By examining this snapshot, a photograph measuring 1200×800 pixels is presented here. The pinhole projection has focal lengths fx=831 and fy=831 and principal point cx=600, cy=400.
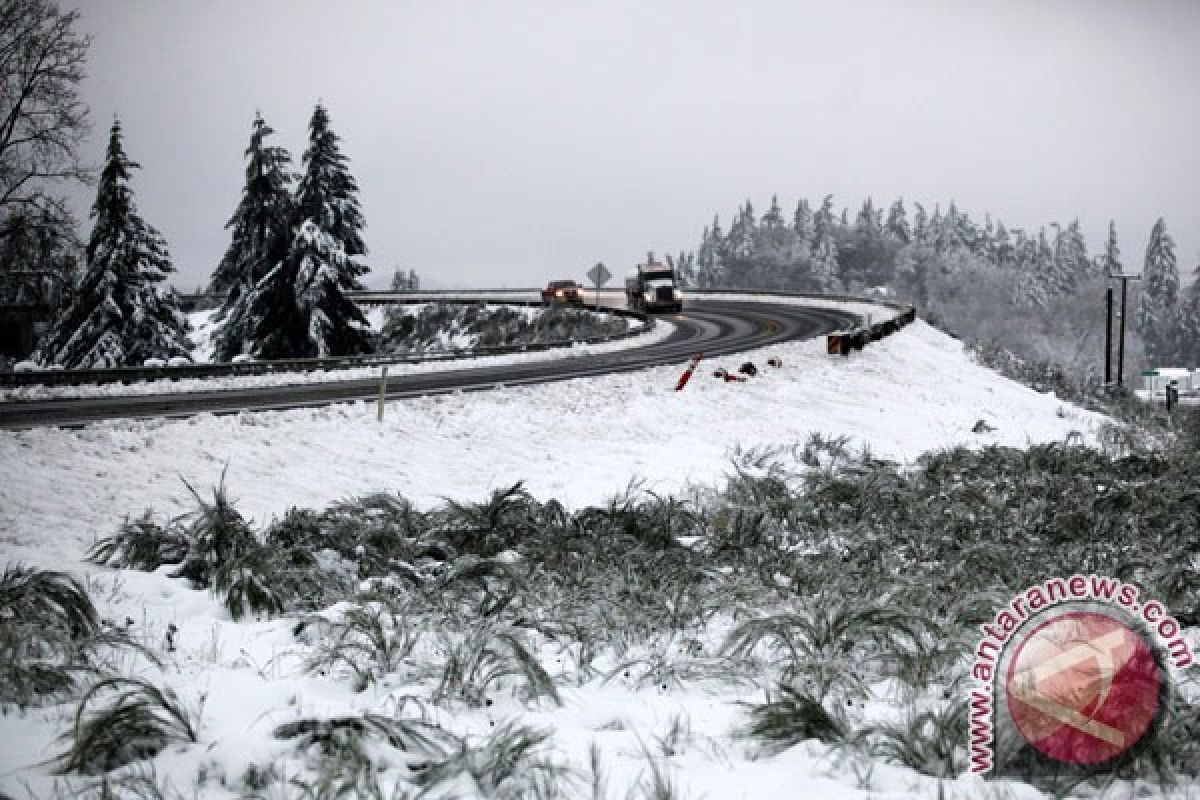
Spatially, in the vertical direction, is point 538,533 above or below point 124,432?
below

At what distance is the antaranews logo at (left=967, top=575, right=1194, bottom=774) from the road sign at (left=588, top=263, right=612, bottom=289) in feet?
120

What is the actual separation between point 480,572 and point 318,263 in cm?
3540

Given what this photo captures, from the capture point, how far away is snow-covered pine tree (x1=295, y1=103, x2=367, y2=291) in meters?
40.9

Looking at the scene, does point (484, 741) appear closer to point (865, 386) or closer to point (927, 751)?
point (927, 751)

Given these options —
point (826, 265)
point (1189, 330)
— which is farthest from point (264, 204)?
point (1189, 330)

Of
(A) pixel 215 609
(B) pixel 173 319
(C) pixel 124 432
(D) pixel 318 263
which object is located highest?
(D) pixel 318 263

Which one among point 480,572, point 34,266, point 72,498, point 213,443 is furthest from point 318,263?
point 480,572

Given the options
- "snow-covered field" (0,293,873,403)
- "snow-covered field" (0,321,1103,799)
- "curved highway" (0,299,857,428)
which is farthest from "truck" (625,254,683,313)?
"snow-covered field" (0,321,1103,799)

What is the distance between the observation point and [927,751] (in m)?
4.10

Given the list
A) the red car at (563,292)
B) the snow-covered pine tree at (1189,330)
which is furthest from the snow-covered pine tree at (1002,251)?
the red car at (563,292)

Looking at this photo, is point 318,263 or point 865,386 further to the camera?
point 318,263

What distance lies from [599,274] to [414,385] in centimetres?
2344

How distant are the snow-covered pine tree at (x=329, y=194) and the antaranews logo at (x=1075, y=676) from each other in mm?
39385

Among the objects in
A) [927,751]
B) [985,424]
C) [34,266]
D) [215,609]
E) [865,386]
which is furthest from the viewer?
[865,386]
